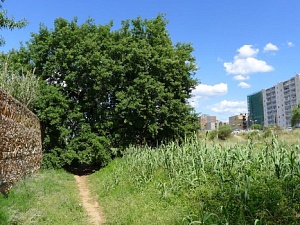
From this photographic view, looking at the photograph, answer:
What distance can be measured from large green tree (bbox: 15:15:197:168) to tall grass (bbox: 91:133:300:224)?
771 cm

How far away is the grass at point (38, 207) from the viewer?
642 centimetres

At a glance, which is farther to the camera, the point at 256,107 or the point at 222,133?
the point at 256,107

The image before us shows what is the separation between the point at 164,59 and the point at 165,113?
3.16 metres

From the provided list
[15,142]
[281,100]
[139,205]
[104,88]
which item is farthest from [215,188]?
[281,100]

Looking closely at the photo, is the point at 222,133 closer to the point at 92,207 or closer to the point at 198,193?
the point at 92,207

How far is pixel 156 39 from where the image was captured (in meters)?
19.6

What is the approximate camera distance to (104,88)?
18.3 m

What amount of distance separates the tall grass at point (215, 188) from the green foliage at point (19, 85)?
6.70m

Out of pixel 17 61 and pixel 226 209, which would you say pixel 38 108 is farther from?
pixel 226 209

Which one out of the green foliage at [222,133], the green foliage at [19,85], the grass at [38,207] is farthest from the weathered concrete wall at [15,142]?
the green foliage at [222,133]

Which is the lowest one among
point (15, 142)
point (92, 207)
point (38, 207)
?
point (92, 207)

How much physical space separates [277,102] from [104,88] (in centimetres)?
11076

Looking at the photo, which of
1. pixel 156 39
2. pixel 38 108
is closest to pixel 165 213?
pixel 38 108

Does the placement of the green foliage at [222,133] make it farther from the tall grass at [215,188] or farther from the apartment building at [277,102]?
the apartment building at [277,102]
